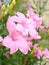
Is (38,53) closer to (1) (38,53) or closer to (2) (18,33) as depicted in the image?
(1) (38,53)

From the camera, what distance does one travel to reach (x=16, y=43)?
2.37 feet

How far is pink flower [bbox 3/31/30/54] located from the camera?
71cm

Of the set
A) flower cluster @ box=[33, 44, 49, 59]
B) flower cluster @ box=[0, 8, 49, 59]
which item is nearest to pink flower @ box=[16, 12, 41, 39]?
flower cluster @ box=[0, 8, 49, 59]

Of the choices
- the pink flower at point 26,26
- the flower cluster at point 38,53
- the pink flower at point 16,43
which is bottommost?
the flower cluster at point 38,53

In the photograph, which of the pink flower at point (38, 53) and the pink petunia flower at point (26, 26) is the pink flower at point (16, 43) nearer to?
the pink petunia flower at point (26, 26)

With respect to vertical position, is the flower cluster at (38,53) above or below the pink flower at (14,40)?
below

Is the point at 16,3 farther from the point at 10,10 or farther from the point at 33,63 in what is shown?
the point at 33,63

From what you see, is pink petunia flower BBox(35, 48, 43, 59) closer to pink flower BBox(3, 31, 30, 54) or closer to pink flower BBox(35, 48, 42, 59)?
pink flower BBox(35, 48, 42, 59)

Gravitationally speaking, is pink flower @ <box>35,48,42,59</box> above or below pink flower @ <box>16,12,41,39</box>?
below

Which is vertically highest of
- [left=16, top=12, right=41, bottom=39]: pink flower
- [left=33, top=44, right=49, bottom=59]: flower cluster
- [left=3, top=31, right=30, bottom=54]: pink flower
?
[left=16, top=12, right=41, bottom=39]: pink flower

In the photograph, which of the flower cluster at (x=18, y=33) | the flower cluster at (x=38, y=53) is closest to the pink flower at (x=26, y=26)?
the flower cluster at (x=18, y=33)

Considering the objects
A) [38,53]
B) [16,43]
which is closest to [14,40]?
[16,43]

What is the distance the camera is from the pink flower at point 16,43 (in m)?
0.71

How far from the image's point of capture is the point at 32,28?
→ 0.78 meters
